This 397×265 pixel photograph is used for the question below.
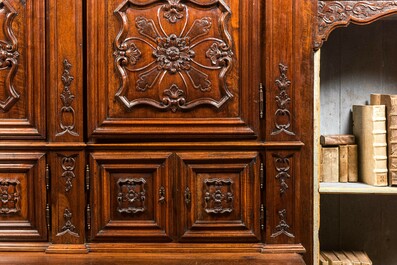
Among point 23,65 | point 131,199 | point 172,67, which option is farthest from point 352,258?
point 23,65

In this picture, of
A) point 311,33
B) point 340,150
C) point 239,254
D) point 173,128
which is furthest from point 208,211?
point 311,33

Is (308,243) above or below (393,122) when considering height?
below

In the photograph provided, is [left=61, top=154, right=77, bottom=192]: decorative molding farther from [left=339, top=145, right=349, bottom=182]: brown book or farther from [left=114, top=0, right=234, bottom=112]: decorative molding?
[left=339, top=145, right=349, bottom=182]: brown book

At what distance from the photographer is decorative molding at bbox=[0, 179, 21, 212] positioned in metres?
2.50

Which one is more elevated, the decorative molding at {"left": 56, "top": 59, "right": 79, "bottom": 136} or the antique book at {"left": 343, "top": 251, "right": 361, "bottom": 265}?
the decorative molding at {"left": 56, "top": 59, "right": 79, "bottom": 136}

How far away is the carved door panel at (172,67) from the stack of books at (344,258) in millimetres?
750

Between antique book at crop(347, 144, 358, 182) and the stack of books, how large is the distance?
39cm

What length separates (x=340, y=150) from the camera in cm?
272

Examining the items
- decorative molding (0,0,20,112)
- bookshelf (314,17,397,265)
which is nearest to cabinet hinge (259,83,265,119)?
bookshelf (314,17,397,265)

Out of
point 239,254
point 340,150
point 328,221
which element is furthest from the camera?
point 328,221

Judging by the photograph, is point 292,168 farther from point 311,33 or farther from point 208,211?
point 311,33

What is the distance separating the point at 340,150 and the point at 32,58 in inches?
59.1

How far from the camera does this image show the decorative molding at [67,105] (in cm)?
248

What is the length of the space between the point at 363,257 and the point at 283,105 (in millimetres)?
907
